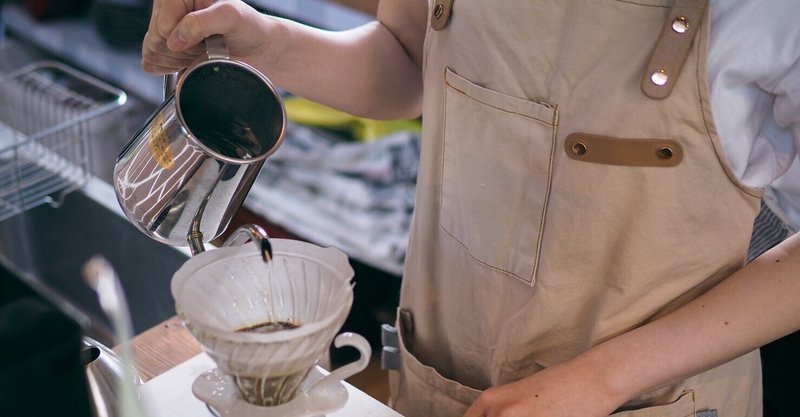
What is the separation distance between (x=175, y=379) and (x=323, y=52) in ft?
1.43

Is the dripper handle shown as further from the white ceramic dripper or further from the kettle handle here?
the kettle handle

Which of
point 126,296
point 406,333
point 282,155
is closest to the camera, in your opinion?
point 406,333

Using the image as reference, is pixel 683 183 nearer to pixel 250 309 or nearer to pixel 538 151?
pixel 538 151

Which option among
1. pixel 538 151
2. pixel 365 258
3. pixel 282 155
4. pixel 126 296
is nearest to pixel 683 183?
pixel 538 151

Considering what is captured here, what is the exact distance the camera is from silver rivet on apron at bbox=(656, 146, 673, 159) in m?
0.92

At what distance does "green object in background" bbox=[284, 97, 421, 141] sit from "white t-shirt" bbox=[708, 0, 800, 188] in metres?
1.81

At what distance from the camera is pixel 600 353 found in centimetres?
97

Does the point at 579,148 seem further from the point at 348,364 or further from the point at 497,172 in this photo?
the point at 348,364

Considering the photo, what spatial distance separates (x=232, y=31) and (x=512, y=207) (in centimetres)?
36

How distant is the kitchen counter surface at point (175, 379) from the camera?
0.99 meters

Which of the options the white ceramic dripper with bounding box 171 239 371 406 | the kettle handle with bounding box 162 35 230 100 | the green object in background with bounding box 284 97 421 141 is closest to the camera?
the white ceramic dripper with bounding box 171 239 371 406

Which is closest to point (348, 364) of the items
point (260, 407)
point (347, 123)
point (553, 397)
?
point (260, 407)

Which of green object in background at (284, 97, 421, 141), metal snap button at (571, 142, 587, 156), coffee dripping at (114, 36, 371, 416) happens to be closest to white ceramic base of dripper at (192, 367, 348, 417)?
coffee dripping at (114, 36, 371, 416)

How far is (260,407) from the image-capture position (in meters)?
0.83
